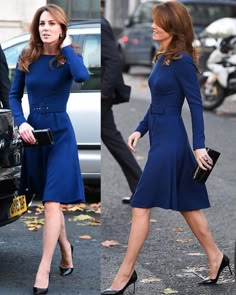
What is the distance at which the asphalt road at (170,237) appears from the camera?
554 centimetres

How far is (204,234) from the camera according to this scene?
5301mm

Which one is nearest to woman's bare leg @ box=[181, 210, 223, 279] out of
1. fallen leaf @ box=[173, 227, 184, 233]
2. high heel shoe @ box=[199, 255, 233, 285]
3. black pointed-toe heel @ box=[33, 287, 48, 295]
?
high heel shoe @ box=[199, 255, 233, 285]

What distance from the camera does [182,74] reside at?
4969mm

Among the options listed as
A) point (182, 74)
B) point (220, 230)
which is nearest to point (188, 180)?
point (182, 74)

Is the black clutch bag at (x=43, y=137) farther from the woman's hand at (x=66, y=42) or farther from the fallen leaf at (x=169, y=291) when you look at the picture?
the fallen leaf at (x=169, y=291)

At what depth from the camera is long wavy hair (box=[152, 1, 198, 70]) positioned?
498 centimetres

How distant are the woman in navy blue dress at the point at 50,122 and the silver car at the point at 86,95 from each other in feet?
0.18

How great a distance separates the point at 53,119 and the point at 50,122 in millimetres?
21

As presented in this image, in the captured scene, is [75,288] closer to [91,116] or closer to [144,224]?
[144,224]

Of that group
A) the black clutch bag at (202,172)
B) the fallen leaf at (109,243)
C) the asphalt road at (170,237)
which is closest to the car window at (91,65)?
the black clutch bag at (202,172)

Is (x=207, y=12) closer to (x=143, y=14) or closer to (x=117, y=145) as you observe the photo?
(x=143, y=14)

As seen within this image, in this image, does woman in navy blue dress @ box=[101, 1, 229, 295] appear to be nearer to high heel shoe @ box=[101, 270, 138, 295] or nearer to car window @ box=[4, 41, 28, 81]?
high heel shoe @ box=[101, 270, 138, 295]

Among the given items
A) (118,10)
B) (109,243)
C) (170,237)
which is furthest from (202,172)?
(118,10)

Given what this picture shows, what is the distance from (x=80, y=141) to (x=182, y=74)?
632 millimetres
